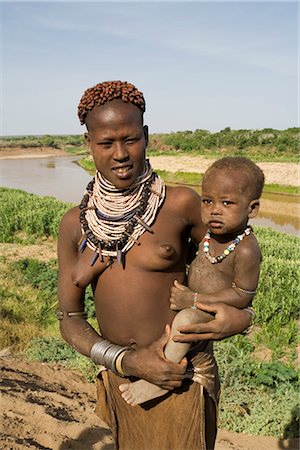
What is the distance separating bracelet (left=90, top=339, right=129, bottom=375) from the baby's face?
627 mm

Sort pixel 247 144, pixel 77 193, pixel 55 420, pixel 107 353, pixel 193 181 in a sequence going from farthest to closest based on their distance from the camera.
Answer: pixel 247 144 → pixel 193 181 → pixel 77 193 → pixel 55 420 → pixel 107 353

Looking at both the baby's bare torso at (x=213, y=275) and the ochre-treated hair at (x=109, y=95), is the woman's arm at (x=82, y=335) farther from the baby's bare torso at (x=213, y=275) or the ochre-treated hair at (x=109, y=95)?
the ochre-treated hair at (x=109, y=95)

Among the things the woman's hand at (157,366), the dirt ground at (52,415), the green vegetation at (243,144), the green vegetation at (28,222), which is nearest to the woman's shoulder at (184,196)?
the woman's hand at (157,366)

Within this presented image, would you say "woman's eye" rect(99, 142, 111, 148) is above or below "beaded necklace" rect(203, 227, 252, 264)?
above

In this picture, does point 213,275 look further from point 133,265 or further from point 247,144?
point 247,144

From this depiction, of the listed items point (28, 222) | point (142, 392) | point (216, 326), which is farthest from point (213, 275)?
point (28, 222)

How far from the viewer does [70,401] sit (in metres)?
4.29

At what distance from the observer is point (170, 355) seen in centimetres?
171

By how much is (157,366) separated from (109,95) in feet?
3.53

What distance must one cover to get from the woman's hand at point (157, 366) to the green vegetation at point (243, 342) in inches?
105

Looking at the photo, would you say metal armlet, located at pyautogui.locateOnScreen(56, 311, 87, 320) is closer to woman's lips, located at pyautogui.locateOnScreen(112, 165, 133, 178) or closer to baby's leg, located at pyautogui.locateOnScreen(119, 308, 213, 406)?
baby's leg, located at pyautogui.locateOnScreen(119, 308, 213, 406)

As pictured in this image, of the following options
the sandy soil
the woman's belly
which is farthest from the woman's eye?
the sandy soil

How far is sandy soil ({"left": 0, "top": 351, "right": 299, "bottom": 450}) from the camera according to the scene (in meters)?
3.59

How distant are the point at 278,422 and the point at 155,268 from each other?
9.51 ft
